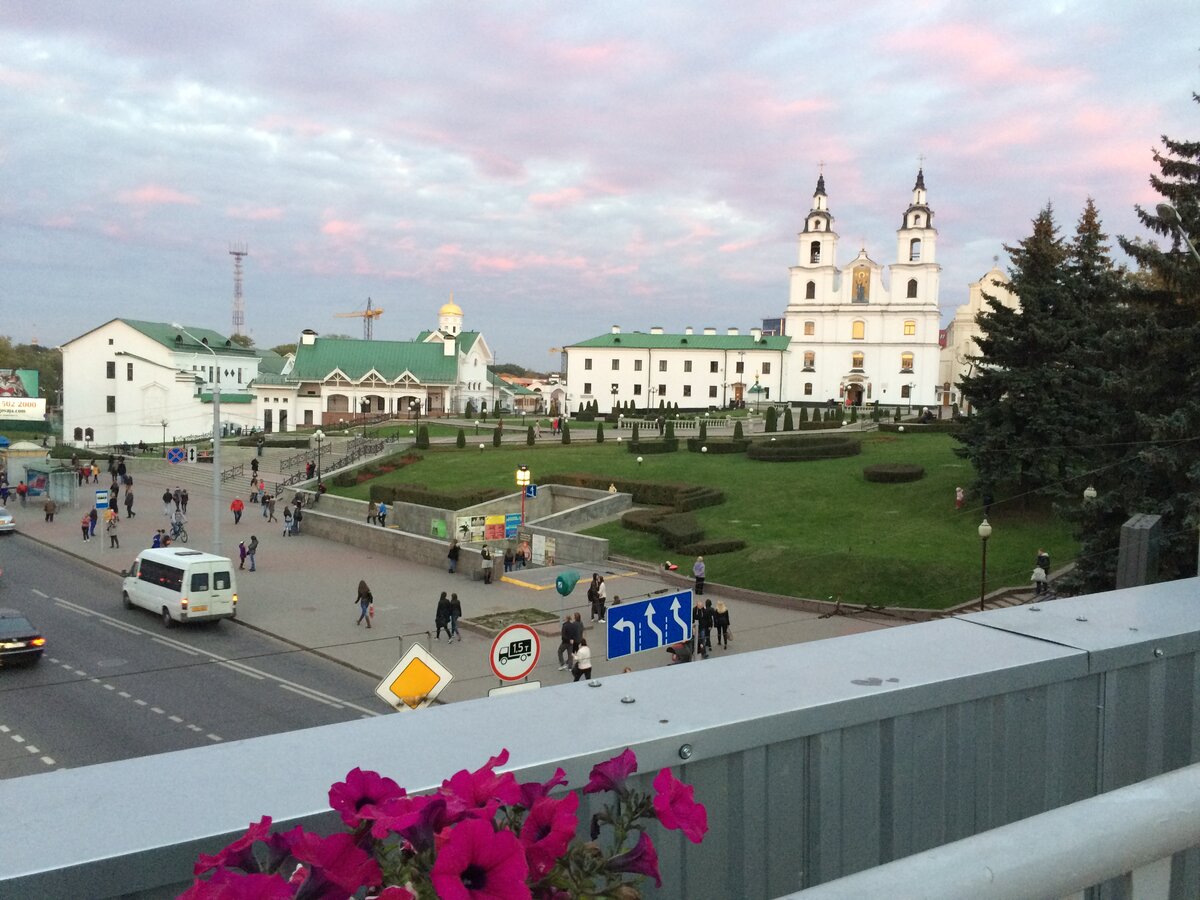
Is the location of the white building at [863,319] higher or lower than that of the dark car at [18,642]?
higher

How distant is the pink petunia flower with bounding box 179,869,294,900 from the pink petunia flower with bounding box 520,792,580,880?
0.45 meters

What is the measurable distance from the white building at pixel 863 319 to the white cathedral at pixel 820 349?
10cm

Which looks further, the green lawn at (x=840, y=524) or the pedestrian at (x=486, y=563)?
the pedestrian at (x=486, y=563)

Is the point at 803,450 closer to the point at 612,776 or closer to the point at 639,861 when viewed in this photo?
the point at 612,776

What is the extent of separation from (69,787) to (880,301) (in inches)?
3801

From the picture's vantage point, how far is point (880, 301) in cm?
9281

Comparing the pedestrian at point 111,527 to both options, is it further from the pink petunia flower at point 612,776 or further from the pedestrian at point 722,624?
the pink petunia flower at point 612,776

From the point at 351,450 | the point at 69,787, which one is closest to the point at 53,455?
the point at 351,450

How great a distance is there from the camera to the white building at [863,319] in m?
90.6

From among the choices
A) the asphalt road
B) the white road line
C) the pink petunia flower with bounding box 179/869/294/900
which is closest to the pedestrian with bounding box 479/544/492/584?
the asphalt road

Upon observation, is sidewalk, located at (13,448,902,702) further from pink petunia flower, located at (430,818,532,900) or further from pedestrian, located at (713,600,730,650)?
pink petunia flower, located at (430,818,532,900)

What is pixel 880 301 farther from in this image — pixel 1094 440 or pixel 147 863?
pixel 147 863

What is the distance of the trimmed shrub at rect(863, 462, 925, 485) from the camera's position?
3778cm

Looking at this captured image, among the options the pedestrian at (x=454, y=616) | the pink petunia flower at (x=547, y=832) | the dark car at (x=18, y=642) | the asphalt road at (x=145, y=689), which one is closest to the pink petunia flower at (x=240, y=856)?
the pink petunia flower at (x=547, y=832)
